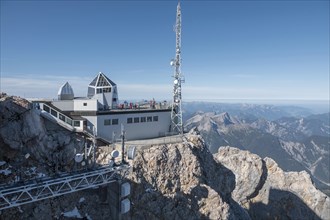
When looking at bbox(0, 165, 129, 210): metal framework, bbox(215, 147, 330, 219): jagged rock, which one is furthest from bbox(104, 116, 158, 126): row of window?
bbox(215, 147, 330, 219): jagged rock

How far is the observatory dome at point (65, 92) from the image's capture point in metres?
53.7

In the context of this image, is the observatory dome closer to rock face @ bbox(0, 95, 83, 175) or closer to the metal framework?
rock face @ bbox(0, 95, 83, 175)

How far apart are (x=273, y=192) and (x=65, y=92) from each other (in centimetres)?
5987

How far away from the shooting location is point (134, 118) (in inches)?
2063

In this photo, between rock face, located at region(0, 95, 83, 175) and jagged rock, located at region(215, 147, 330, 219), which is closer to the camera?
rock face, located at region(0, 95, 83, 175)

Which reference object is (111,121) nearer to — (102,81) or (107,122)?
(107,122)

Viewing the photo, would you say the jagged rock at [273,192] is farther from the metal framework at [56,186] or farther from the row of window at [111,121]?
the metal framework at [56,186]

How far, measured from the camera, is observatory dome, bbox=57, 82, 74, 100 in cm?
5369

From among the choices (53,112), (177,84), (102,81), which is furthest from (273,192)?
(53,112)

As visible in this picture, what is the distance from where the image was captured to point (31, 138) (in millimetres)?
41000

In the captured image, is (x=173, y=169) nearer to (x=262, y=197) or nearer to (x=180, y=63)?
(x=180, y=63)

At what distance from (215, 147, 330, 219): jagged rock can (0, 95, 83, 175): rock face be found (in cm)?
5192

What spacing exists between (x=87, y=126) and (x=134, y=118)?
885 cm

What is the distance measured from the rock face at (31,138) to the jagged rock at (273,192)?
51.9 meters
